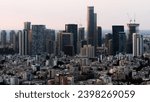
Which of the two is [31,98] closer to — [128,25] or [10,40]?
[10,40]

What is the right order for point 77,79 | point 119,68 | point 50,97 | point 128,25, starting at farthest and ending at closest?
point 128,25, point 119,68, point 77,79, point 50,97

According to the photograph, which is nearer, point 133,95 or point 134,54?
point 133,95

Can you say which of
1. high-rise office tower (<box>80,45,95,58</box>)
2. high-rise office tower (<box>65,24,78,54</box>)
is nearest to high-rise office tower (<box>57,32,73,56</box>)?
high-rise office tower (<box>65,24,78,54</box>)

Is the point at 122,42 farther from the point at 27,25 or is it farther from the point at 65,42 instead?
the point at 27,25

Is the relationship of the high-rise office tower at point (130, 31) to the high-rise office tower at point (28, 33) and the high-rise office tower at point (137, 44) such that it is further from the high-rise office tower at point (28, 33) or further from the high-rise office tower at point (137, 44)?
the high-rise office tower at point (28, 33)

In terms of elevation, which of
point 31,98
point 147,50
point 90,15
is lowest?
point 31,98

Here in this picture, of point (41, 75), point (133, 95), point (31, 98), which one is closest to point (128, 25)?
point (41, 75)
